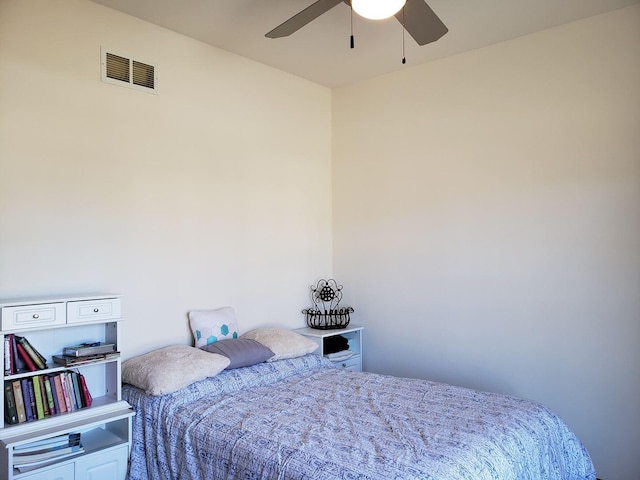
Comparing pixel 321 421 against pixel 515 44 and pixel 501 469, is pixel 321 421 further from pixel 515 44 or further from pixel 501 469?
pixel 515 44

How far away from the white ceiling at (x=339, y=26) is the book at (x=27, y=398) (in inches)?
82.8

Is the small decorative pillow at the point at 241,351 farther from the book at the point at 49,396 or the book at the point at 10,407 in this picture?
the book at the point at 10,407

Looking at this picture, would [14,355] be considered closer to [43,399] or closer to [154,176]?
[43,399]

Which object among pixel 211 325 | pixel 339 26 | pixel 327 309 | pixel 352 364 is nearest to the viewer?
pixel 339 26

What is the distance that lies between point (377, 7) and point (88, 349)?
213 centimetres

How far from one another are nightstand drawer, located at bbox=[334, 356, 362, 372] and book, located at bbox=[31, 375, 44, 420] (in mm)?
2034

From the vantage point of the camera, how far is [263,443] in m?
2.03

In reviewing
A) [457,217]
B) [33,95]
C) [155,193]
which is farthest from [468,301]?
[33,95]

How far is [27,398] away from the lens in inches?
88.4

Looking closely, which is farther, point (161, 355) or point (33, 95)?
point (161, 355)

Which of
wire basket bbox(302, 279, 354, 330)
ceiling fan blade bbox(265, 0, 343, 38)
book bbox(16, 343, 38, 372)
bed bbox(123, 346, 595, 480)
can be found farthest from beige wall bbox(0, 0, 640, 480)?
ceiling fan blade bbox(265, 0, 343, 38)

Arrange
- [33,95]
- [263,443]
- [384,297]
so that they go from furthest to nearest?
1. [384,297]
2. [33,95]
3. [263,443]

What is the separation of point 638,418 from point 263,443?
2.19 meters

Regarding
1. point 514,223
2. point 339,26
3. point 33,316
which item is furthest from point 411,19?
point 33,316
